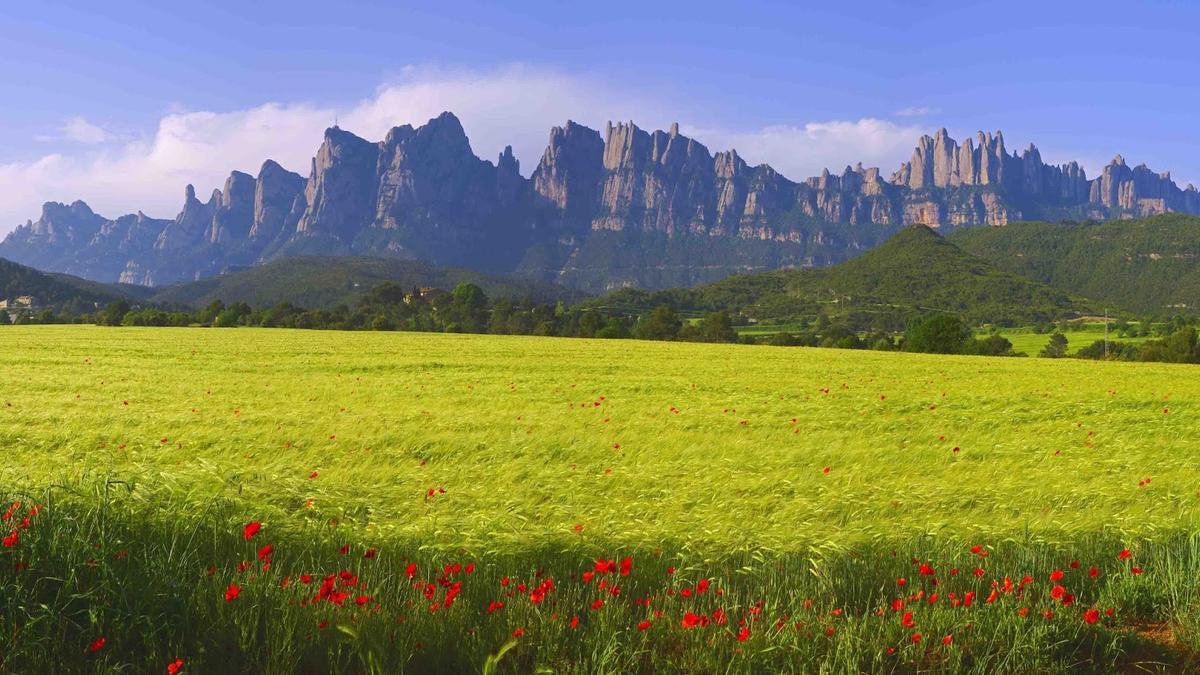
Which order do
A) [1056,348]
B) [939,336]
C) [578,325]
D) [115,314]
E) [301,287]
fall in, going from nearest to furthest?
[939,336] < [115,314] < [1056,348] < [578,325] < [301,287]

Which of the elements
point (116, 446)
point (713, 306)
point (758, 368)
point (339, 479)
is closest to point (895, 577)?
point (339, 479)

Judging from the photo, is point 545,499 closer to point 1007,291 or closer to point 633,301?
point 633,301

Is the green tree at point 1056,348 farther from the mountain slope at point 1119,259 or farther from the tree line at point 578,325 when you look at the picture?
the mountain slope at point 1119,259

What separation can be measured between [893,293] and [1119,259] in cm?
7192

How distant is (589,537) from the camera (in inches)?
248

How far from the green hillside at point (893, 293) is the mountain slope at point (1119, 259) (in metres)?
23.6

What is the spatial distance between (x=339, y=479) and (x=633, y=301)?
445 ft

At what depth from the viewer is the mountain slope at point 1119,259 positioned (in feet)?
499

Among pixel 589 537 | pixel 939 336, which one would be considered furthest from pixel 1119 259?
pixel 589 537

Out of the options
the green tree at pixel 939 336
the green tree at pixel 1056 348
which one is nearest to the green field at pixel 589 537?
the green tree at pixel 939 336

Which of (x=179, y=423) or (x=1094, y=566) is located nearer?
(x=1094, y=566)

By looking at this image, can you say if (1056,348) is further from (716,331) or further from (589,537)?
(589,537)

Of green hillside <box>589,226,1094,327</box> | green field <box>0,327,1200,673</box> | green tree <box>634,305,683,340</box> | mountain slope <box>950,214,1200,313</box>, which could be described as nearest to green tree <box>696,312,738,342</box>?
green tree <box>634,305,683,340</box>

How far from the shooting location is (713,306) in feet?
461
